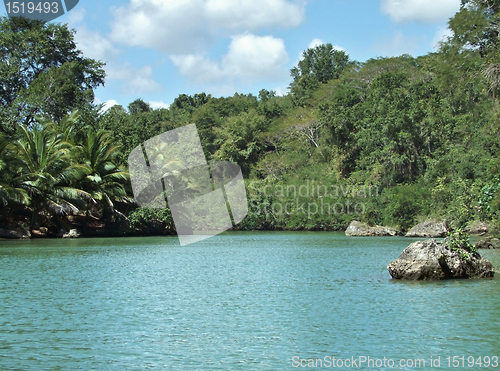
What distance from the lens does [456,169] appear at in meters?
35.8

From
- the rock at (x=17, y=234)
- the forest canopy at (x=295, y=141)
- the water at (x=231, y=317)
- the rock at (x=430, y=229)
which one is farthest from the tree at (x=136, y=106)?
the water at (x=231, y=317)

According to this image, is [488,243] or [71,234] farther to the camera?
[71,234]

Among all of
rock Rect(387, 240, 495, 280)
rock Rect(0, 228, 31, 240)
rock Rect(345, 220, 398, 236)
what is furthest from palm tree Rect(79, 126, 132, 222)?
rock Rect(387, 240, 495, 280)

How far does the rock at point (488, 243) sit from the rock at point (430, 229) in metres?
9.74

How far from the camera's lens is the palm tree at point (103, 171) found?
35.1m

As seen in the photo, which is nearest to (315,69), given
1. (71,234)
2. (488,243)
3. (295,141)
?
(295,141)

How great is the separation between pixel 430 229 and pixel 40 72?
33.4 meters

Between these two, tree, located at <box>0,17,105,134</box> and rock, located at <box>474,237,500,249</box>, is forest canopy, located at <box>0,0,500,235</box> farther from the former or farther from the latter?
rock, located at <box>474,237,500,249</box>

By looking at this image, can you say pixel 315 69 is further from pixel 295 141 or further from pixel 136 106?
pixel 136 106

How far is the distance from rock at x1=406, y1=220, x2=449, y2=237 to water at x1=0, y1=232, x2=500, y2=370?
15.7m

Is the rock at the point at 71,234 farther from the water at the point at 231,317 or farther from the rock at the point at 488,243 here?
the rock at the point at 488,243

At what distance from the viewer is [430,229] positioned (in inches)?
1303

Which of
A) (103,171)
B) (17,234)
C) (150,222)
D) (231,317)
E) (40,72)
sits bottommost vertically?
(231,317)

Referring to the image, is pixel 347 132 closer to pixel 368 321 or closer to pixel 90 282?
pixel 90 282
